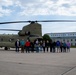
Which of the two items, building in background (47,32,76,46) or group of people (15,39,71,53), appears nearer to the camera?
group of people (15,39,71,53)

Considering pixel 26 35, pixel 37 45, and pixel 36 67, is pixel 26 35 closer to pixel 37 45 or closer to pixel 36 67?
pixel 37 45

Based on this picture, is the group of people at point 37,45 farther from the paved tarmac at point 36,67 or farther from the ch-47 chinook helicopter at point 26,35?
the paved tarmac at point 36,67

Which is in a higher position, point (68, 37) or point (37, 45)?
point (37, 45)

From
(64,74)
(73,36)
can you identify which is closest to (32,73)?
(64,74)

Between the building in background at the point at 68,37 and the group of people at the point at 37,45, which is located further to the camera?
the building in background at the point at 68,37

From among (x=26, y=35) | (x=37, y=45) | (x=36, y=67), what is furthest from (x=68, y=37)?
(x=36, y=67)

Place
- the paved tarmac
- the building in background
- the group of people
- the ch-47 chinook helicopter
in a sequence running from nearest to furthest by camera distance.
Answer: the paved tarmac < the group of people < the ch-47 chinook helicopter < the building in background

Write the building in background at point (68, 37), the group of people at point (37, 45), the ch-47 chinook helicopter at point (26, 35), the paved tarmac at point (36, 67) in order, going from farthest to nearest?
1. the building in background at point (68, 37)
2. the ch-47 chinook helicopter at point (26, 35)
3. the group of people at point (37, 45)
4. the paved tarmac at point (36, 67)

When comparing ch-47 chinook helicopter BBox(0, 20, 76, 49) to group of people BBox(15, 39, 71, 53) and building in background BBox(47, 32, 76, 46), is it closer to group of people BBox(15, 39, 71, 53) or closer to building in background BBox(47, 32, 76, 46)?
group of people BBox(15, 39, 71, 53)

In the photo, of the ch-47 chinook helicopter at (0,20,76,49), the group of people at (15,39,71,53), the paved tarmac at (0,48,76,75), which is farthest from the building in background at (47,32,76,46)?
the paved tarmac at (0,48,76,75)

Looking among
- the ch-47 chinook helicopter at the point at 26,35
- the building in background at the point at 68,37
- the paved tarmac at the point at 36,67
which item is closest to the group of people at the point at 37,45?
the ch-47 chinook helicopter at the point at 26,35

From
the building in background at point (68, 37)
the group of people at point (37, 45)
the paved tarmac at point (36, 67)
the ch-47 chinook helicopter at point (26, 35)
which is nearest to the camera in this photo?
the paved tarmac at point (36, 67)

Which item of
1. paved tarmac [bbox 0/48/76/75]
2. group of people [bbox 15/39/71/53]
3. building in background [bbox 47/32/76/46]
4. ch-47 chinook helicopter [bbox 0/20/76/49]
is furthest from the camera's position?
building in background [bbox 47/32/76/46]

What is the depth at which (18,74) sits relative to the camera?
9508 mm
